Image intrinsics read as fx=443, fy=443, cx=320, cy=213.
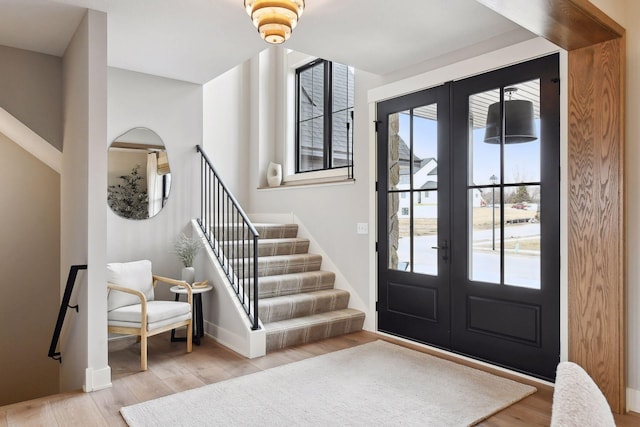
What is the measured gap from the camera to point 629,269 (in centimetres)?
273

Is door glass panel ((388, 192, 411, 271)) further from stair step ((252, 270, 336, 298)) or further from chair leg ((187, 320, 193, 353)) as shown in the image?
chair leg ((187, 320, 193, 353))

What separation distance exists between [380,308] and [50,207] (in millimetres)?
3650

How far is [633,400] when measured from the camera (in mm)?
2725

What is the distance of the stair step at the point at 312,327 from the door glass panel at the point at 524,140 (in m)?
2.02

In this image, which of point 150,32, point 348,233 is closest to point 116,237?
point 150,32

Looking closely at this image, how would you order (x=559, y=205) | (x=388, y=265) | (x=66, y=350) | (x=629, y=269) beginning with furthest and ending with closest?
(x=388, y=265) → (x=66, y=350) → (x=559, y=205) → (x=629, y=269)

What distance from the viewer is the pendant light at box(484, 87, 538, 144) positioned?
3254mm

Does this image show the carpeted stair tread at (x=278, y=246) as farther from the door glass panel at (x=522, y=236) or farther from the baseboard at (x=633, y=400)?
the baseboard at (x=633, y=400)

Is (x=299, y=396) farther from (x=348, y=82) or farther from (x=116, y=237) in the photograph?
(x=348, y=82)

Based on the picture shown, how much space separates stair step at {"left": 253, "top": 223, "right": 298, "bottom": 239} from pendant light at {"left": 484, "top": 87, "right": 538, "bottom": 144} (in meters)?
2.64

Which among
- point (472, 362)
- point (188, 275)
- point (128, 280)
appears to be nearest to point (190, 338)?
point (188, 275)

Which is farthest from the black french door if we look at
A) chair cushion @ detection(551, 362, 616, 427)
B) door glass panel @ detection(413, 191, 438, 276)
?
chair cushion @ detection(551, 362, 616, 427)

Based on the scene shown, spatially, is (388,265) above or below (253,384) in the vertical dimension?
above

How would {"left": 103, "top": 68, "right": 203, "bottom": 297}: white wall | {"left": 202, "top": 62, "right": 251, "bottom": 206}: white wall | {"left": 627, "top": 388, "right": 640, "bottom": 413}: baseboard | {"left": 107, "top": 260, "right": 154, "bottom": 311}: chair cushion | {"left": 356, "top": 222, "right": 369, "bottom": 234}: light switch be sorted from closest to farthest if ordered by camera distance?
{"left": 627, "top": 388, "right": 640, "bottom": 413}: baseboard
{"left": 107, "top": 260, "right": 154, "bottom": 311}: chair cushion
{"left": 103, "top": 68, "right": 203, "bottom": 297}: white wall
{"left": 356, "top": 222, "right": 369, "bottom": 234}: light switch
{"left": 202, "top": 62, "right": 251, "bottom": 206}: white wall
